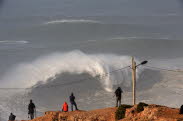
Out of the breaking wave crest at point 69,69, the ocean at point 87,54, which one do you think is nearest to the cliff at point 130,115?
the ocean at point 87,54

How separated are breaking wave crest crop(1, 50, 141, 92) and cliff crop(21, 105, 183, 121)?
44.6 ft

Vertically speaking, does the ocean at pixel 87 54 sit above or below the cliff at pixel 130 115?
above

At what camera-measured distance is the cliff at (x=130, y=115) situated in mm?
18703

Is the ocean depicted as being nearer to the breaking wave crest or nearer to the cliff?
the breaking wave crest

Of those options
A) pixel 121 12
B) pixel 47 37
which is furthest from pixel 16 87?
pixel 121 12

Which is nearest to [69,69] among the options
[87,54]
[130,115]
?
[87,54]

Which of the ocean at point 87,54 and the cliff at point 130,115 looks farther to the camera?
the ocean at point 87,54

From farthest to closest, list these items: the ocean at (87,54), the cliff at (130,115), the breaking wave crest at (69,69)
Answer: the breaking wave crest at (69,69) → the ocean at (87,54) → the cliff at (130,115)

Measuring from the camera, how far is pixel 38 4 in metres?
93.9

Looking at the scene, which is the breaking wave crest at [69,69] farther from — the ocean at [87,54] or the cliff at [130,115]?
the cliff at [130,115]

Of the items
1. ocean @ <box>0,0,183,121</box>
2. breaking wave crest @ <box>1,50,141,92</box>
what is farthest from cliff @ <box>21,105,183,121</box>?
breaking wave crest @ <box>1,50,141,92</box>

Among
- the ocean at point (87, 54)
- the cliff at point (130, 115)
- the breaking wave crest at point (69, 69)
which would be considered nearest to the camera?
the cliff at point (130, 115)

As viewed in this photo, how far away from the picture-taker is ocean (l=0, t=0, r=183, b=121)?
33062 mm

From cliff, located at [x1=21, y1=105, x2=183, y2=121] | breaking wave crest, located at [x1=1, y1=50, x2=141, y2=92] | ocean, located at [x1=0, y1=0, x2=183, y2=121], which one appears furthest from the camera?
breaking wave crest, located at [x1=1, y1=50, x2=141, y2=92]
